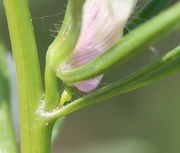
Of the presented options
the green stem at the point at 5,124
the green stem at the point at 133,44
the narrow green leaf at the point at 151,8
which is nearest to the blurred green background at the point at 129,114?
the green stem at the point at 5,124

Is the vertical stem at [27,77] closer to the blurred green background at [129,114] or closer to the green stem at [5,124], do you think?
the green stem at [5,124]

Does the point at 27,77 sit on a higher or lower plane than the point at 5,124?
higher

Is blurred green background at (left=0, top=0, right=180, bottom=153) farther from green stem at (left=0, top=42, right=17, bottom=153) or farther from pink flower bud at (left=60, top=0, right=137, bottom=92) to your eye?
pink flower bud at (left=60, top=0, right=137, bottom=92)

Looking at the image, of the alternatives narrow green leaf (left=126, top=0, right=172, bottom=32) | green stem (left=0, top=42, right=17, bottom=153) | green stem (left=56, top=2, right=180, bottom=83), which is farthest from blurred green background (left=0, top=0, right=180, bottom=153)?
green stem (left=56, top=2, right=180, bottom=83)

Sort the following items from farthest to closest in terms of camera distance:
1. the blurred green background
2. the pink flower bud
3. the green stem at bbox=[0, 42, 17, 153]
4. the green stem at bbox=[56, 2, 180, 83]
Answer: the blurred green background
the green stem at bbox=[0, 42, 17, 153]
the pink flower bud
the green stem at bbox=[56, 2, 180, 83]

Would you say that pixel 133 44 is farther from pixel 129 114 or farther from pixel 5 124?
pixel 129 114

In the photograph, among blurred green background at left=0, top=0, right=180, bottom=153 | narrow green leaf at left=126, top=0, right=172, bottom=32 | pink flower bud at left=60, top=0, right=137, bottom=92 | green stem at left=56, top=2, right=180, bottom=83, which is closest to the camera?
green stem at left=56, top=2, right=180, bottom=83

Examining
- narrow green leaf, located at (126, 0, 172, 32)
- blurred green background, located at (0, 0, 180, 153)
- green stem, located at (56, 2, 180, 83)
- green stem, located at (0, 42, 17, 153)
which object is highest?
green stem, located at (56, 2, 180, 83)

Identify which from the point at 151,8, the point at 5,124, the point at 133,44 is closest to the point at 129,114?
the point at 5,124
